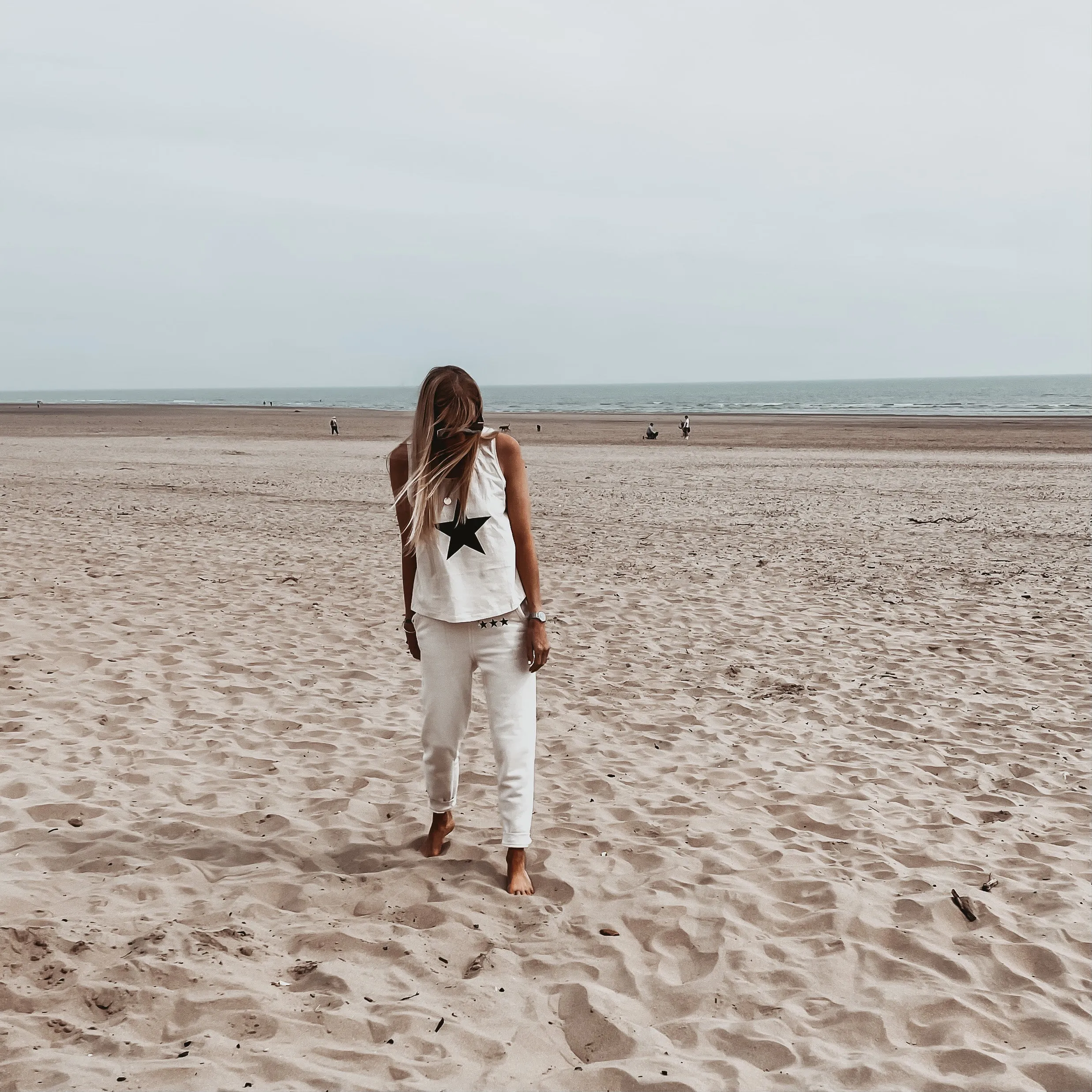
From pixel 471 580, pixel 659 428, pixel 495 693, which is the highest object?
pixel 659 428

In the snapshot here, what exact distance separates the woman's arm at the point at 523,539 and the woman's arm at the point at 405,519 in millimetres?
403

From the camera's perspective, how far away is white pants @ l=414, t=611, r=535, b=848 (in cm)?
389

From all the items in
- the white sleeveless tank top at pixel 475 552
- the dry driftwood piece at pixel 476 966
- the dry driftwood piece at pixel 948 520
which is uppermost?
the white sleeveless tank top at pixel 475 552

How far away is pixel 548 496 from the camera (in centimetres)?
1905

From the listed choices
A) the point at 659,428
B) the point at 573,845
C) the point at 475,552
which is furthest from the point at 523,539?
the point at 659,428

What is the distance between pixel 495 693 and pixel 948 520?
13329 mm

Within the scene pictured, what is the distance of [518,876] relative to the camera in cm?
403

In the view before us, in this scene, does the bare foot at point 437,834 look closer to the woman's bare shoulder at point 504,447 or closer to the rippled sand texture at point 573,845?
the rippled sand texture at point 573,845

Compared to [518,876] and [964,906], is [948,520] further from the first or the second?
[518,876]

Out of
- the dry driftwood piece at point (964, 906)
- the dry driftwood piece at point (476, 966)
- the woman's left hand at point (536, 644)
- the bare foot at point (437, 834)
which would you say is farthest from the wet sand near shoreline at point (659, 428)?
the dry driftwood piece at point (476, 966)

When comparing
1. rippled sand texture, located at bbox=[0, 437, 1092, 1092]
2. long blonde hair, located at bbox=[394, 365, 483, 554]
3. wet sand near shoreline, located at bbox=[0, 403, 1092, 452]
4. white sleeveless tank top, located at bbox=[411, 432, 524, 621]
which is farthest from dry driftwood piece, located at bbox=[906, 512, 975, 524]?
wet sand near shoreline, located at bbox=[0, 403, 1092, 452]

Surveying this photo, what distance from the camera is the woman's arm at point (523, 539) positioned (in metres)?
3.85

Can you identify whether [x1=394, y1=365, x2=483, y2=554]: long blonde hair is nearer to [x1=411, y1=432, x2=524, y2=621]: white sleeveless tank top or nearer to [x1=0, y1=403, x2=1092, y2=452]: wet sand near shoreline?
[x1=411, y1=432, x2=524, y2=621]: white sleeveless tank top

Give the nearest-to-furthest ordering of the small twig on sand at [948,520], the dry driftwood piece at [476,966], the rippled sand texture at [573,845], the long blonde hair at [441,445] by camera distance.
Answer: the rippled sand texture at [573,845], the dry driftwood piece at [476,966], the long blonde hair at [441,445], the small twig on sand at [948,520]
